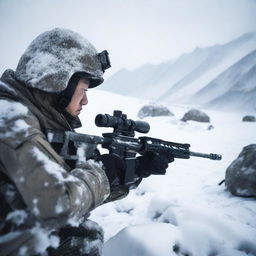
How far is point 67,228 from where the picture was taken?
2.05m

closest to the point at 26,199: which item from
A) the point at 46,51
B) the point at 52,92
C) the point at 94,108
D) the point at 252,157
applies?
the point at 52,92

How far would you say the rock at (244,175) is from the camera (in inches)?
161

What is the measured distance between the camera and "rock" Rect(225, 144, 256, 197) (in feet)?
13.4

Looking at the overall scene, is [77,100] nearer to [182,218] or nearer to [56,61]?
[56,61]

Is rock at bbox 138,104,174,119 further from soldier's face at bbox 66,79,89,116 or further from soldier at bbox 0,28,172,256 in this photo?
soldier's face at bbox 66,79,89,116

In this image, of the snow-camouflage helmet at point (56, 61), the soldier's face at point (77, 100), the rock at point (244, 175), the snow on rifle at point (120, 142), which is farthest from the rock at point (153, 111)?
the soldier's face at point (77, 100)

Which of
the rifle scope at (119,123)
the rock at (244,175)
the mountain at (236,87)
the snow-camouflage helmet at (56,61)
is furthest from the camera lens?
the mountain at (236,87)

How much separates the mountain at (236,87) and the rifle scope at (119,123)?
3603cm

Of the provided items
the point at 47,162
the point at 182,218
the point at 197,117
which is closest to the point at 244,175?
the point at 182,218

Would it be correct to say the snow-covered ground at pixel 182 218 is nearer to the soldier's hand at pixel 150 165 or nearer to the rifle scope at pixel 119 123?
the soldier's hand at pixel 150 165

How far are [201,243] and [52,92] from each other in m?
2.15

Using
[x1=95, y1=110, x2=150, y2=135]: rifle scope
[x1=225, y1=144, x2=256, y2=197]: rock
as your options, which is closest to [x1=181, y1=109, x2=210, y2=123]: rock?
[x1=225, y1=144, x2=256, y2=197]: rock

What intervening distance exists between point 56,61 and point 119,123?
0.92m

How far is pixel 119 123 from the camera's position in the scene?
108 inches
